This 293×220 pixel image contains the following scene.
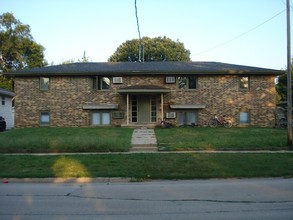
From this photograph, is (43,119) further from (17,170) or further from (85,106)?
(17,170)

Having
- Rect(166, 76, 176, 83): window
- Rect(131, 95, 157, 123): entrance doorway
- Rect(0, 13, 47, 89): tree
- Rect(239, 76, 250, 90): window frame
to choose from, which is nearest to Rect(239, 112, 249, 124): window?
Rect(239, 76, 250, 90): window frame

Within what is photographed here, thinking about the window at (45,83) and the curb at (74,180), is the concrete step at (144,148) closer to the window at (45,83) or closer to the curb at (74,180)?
the curb at (74,180)

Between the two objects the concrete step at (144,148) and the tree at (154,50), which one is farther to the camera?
the tree at (154,50)

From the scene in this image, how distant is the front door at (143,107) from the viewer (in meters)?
27.5

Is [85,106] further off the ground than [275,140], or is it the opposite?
[85,106]

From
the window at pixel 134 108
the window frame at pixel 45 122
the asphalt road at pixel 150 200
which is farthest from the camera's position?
the window at pixel 134 108

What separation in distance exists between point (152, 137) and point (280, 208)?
12966mm

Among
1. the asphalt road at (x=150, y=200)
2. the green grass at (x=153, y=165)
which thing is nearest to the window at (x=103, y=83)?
the green grass at (x=153, y=165)

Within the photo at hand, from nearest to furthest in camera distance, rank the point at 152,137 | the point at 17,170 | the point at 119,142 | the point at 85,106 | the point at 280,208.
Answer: the point at 280,208, the point at 17,170, the point at 119,142, the point at 152,137, the point at 85,106

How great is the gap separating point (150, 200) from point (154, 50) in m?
54.4

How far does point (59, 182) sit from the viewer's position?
10.5 meters

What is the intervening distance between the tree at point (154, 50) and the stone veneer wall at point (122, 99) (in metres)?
34.1

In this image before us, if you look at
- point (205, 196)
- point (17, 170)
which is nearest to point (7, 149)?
point (17, 170)

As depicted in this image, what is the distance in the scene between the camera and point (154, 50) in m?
60.5
